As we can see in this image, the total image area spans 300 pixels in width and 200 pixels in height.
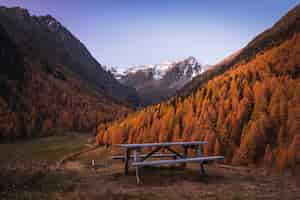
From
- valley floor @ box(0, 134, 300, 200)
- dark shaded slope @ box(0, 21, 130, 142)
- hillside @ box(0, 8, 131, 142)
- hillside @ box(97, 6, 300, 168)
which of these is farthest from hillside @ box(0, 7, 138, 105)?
valley floor @ box(0, 134, 300, 200)

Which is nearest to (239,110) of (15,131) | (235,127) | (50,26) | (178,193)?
(235,127)

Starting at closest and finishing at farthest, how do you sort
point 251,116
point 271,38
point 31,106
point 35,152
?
point 251,116, point 35,152, point 271,38, point 31,106

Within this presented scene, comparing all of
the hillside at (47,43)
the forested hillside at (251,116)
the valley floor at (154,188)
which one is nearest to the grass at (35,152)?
the forested hillside at (251,116)

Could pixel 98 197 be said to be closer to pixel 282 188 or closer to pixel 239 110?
pixel 282 188

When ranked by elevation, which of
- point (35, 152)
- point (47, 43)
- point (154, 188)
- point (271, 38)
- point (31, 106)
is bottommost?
point (35, 152)

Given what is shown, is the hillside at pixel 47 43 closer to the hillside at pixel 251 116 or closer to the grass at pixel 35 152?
the grass at pixel 35 152

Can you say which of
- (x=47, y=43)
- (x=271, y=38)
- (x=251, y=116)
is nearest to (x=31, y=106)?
(x=271, y=38)

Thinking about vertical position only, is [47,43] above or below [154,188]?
above

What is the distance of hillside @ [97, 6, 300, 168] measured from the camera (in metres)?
12.3

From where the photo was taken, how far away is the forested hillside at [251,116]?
12305mm

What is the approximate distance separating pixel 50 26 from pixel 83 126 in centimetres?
15595

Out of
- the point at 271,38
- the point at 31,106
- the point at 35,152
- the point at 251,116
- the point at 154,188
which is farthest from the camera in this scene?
the point at 31,106

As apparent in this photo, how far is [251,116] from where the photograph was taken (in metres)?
14.2

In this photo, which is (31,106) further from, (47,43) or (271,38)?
(47,43)
